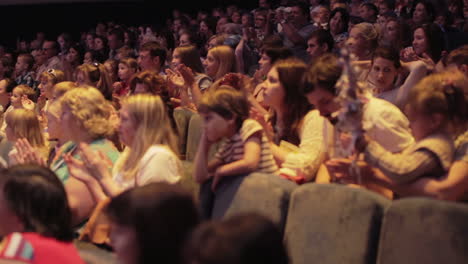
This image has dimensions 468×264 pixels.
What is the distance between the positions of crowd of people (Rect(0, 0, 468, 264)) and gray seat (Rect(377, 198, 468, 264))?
0.27m

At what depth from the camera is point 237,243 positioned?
1401mm

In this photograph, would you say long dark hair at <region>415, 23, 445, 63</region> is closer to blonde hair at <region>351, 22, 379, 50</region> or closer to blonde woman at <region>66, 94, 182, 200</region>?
blonde hair at <region>351, 22, 379, 50</region>

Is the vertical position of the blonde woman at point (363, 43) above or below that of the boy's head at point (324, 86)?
below

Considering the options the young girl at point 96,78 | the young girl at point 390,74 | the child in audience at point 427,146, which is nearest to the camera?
the child in audience at point 427,146

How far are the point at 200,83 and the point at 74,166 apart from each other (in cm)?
199

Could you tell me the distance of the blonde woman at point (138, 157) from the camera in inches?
111

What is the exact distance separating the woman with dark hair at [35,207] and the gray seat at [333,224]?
700 mm

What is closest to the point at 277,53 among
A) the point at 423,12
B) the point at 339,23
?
the point at 339,23

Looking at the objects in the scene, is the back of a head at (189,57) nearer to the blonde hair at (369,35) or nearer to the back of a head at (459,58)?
the blonde hair at (369,35)

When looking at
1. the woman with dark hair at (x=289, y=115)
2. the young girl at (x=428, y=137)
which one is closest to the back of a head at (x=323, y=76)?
the woman with dark hair at (x=289, y=115)

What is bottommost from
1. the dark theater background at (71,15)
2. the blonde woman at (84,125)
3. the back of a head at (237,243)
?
the dark theater background at (71,15)

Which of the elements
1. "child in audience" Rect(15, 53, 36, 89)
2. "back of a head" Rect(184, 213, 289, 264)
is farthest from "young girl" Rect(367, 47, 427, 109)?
"child in audience" Rect(15, 53, 36, 89)

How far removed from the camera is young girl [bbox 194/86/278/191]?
2.79 m

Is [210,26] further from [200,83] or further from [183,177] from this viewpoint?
[183,177]
